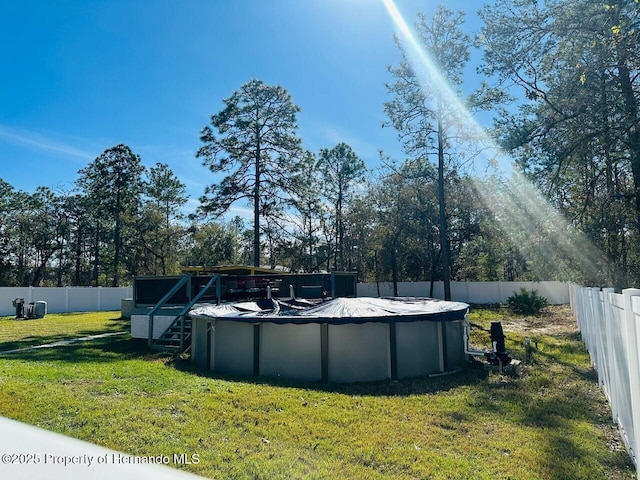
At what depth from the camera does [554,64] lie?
10562 mm

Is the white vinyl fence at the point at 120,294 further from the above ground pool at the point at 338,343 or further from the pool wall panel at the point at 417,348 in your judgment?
the pool wall panel at the point at 417,348

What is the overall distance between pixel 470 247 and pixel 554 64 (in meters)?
18.7

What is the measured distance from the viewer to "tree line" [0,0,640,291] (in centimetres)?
1010

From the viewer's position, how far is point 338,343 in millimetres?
6867

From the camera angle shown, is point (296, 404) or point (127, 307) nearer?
point (296, 404)

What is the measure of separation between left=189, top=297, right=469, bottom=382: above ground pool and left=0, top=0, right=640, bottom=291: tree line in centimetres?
477

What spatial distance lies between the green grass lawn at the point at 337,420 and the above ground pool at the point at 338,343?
1.32 feet

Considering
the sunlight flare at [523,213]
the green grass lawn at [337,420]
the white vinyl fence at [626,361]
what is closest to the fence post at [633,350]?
the white vinyl fence at [626,361]

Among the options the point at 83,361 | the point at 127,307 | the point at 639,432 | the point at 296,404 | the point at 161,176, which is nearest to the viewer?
the point at 639,432

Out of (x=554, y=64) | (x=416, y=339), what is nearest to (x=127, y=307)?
(x=416, y=339)

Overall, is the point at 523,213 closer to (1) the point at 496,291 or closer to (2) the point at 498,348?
(2) the point at 498,348

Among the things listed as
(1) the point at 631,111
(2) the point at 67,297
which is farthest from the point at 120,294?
(1) the point at 631,111

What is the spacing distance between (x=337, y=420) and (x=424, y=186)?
69.2ft

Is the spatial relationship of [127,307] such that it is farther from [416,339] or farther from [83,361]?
[416,339]
